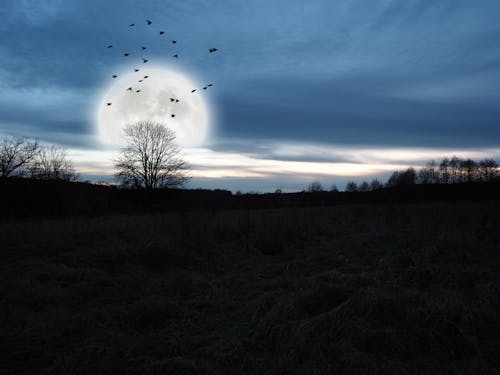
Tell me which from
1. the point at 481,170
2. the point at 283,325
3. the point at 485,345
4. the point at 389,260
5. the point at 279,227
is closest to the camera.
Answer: the point at 485,345

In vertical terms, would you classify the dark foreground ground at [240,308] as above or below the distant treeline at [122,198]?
below

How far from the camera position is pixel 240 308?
16.9ft

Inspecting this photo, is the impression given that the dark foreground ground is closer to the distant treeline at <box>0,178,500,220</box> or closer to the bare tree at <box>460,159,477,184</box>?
the distant treeline at <box>0,178,500,220</box>

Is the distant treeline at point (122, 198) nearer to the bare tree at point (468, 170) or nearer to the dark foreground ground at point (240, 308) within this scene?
the dark foreground ground at point (240, 308)

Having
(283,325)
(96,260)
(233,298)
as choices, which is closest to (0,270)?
(96,260)

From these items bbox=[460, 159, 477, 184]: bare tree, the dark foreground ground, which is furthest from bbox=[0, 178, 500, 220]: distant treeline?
bbox=[460, 159, 477, 184]: bare tree

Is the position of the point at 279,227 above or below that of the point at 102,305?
above

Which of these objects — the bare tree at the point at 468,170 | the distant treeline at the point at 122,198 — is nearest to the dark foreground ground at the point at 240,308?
the distant treeline at the point at 122,198

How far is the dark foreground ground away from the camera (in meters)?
3.49

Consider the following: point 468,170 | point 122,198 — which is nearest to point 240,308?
point 122,198

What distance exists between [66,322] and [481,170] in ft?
280

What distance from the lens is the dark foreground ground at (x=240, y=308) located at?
11.5ft

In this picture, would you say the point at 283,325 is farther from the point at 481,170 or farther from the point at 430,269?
the point at 481,170

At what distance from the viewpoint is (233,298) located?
18.7ft
